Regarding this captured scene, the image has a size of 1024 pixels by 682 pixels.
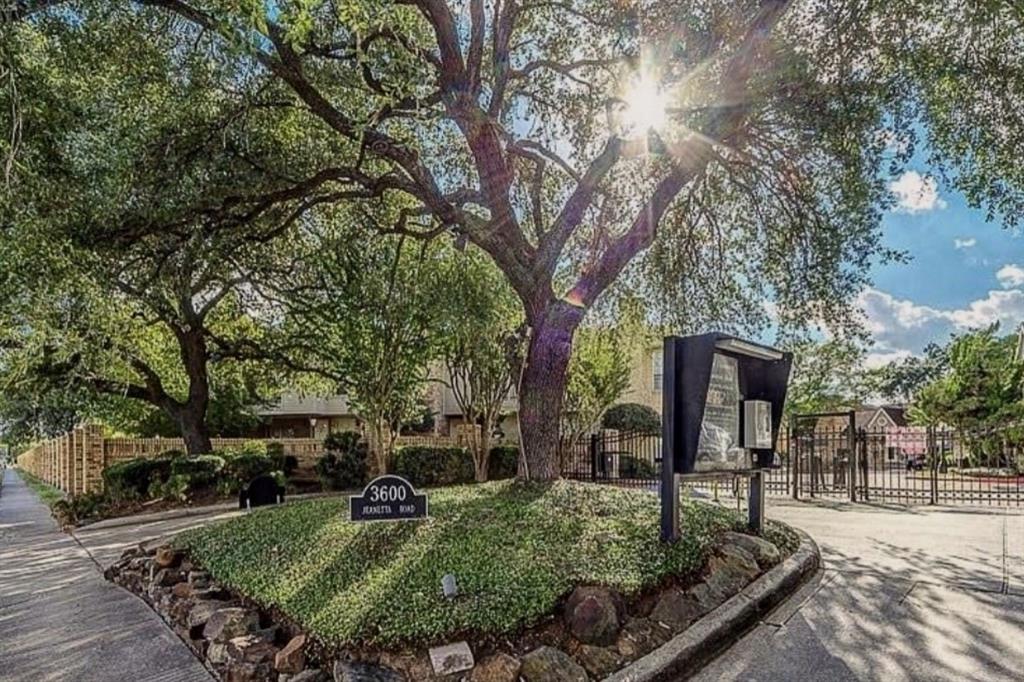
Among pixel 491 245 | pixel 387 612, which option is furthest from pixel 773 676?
pixel 491 245

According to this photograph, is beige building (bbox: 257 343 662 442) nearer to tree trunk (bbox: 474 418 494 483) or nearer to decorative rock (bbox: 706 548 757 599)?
tree trunk (bbox: 474 418 494 483)

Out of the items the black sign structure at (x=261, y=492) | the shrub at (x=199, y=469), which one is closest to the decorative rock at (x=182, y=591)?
the black sign structure at (x=261, y=492)

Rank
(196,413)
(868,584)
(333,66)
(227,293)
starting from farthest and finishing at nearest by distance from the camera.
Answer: (196,413)
(227,293)
(333,66)
(868,584)

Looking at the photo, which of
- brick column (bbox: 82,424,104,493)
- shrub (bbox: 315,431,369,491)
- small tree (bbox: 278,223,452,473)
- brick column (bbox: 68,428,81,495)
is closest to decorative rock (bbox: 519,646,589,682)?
small tree (bbox: 278,223,452,473)

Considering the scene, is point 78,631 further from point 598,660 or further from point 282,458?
point 282,458

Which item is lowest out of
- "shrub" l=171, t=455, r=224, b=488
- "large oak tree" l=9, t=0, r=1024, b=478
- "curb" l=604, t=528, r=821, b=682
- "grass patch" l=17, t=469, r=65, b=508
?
"grass patch" l=17, t=469, r=65, b=508

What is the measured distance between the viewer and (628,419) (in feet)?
74.1

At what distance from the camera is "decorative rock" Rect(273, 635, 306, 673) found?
3816 mm

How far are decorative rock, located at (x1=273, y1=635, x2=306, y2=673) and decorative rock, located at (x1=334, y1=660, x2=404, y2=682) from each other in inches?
13.5

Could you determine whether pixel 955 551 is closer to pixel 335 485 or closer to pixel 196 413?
pixel 335 485

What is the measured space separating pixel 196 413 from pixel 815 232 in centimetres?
1330

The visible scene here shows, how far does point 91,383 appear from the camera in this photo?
15266mm

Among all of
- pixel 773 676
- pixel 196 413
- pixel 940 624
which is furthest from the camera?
pixel 196 413

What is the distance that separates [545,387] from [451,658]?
4232 millimetres
